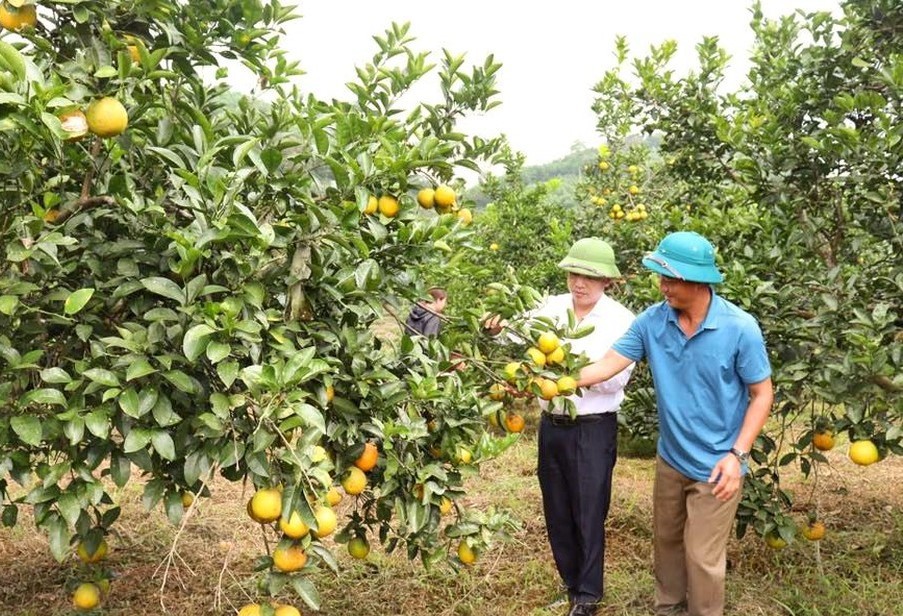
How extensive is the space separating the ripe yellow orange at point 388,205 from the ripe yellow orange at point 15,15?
0.86 meters

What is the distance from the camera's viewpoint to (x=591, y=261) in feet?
9.73

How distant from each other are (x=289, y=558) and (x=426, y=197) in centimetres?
102

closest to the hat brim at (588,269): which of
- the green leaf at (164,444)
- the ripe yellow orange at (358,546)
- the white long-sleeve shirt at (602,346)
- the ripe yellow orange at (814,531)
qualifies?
the white long-sleeve shirt at (602,346)

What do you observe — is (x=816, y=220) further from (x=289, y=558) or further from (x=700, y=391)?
(x=289, y=558)

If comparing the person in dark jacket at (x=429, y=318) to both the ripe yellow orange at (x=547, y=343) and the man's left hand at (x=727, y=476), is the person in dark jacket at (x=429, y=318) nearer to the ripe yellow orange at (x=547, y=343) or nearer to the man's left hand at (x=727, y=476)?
the ripe yellow orange at (x=547, y=343)

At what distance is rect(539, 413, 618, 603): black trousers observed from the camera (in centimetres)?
294

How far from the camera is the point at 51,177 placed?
1971mm

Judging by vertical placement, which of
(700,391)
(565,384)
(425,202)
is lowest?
(700,391)

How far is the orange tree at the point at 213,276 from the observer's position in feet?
5.41

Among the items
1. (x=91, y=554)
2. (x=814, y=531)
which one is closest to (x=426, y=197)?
(x=91, y=554)

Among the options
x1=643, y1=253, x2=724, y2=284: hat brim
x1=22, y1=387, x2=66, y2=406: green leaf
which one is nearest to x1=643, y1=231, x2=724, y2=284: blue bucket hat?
x1=643, y1=253, x2=724, y2=284: hat brim

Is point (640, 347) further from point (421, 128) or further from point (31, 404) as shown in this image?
point (31, 404)

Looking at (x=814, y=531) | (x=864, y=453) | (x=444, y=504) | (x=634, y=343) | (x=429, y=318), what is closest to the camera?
(x=444, y=504)

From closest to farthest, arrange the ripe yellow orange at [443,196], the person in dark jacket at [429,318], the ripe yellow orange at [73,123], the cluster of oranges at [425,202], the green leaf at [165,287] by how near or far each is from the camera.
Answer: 1. the ripe yellow orange at [73,123]
2. the green leaf at [165,287]
3. the cluster of oranges at [425,202]
4. the ripe yellow orange at [443,196]
5. the person in dark jacket at [429,318]
